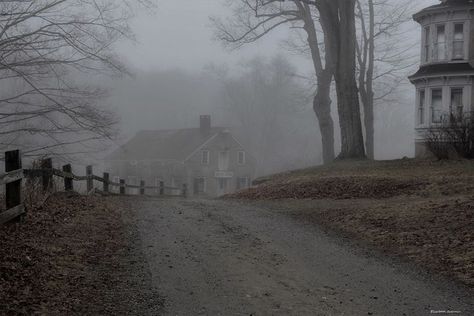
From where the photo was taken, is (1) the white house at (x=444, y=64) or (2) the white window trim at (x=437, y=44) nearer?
(1) the white house at (x=444, y=64)

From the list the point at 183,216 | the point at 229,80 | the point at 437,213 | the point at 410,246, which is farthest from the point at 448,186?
the point at 229,80

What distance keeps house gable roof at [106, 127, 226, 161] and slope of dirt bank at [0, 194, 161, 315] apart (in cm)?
5376

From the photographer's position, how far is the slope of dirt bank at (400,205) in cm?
816

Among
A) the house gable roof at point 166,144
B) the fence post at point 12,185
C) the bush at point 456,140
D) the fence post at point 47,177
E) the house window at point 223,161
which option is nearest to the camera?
the fence post at point 12,185

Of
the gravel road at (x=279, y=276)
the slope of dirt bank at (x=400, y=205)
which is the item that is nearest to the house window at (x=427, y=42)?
the slope of dirt bank at (x=400, y=205)

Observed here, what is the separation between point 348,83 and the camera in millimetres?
22641

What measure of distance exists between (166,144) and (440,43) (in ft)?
143

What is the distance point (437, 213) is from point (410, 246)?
1788 mm

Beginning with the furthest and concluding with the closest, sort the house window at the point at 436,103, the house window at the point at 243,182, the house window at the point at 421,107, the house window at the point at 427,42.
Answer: the house window at the point at 243,182, the house window at the point at 421,107, the house window at the point at 427,42, the house window at the point at 436,103

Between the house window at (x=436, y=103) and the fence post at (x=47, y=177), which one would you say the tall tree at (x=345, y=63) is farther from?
the fence post at (x=47, y=177)

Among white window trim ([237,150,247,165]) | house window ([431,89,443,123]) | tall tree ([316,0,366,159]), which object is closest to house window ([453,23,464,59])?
house window ([431,89,443,123])

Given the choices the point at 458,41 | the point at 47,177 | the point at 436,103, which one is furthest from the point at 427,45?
the point at 47,177

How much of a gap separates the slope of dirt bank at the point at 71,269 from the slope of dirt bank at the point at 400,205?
157 inches

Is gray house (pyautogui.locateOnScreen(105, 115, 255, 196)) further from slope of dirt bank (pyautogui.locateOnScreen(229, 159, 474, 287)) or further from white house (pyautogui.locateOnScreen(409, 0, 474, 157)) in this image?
slope of dirt bank (pyautogui.locateOnScreen(229, 159, 474, 287))
